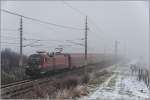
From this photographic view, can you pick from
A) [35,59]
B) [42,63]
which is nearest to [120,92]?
[42,63]

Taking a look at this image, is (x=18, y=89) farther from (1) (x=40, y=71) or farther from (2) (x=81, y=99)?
(1) (x=40, y=71)

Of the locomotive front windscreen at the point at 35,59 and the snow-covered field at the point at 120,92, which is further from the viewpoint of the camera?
the locomotive front windscreen at the point at 35,59

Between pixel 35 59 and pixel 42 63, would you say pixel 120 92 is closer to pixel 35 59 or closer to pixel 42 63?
pixel 42 63

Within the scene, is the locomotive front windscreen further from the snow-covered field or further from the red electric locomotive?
the snow-covered field

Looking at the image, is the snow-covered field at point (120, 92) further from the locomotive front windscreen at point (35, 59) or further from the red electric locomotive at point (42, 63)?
the locomotive front windscreen at point (35, 59)

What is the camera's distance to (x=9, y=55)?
1364 inches

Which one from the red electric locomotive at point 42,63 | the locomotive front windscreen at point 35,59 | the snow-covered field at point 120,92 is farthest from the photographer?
the locomotive front windscreen at point 35,59

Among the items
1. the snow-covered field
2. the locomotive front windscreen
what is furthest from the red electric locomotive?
the snow-covered field

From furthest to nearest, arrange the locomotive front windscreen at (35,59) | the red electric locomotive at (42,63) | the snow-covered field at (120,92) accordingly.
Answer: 1. the locomotive front windscreen at (35,59)
2. the red electric locomotive at (42,63)
3. the snow-covered field at (120,92)

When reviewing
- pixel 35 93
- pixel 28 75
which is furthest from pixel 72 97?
pixel 28 75

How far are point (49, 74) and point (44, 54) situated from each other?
8.91 ft

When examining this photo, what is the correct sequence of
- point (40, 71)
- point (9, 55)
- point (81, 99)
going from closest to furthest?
point (81, 99) → point (40, 71) → point (9, 55)

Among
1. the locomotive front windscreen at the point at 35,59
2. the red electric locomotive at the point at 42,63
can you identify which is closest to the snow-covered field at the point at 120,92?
the red electric locomotive at the point at 42,63

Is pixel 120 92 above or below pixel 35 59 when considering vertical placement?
below
